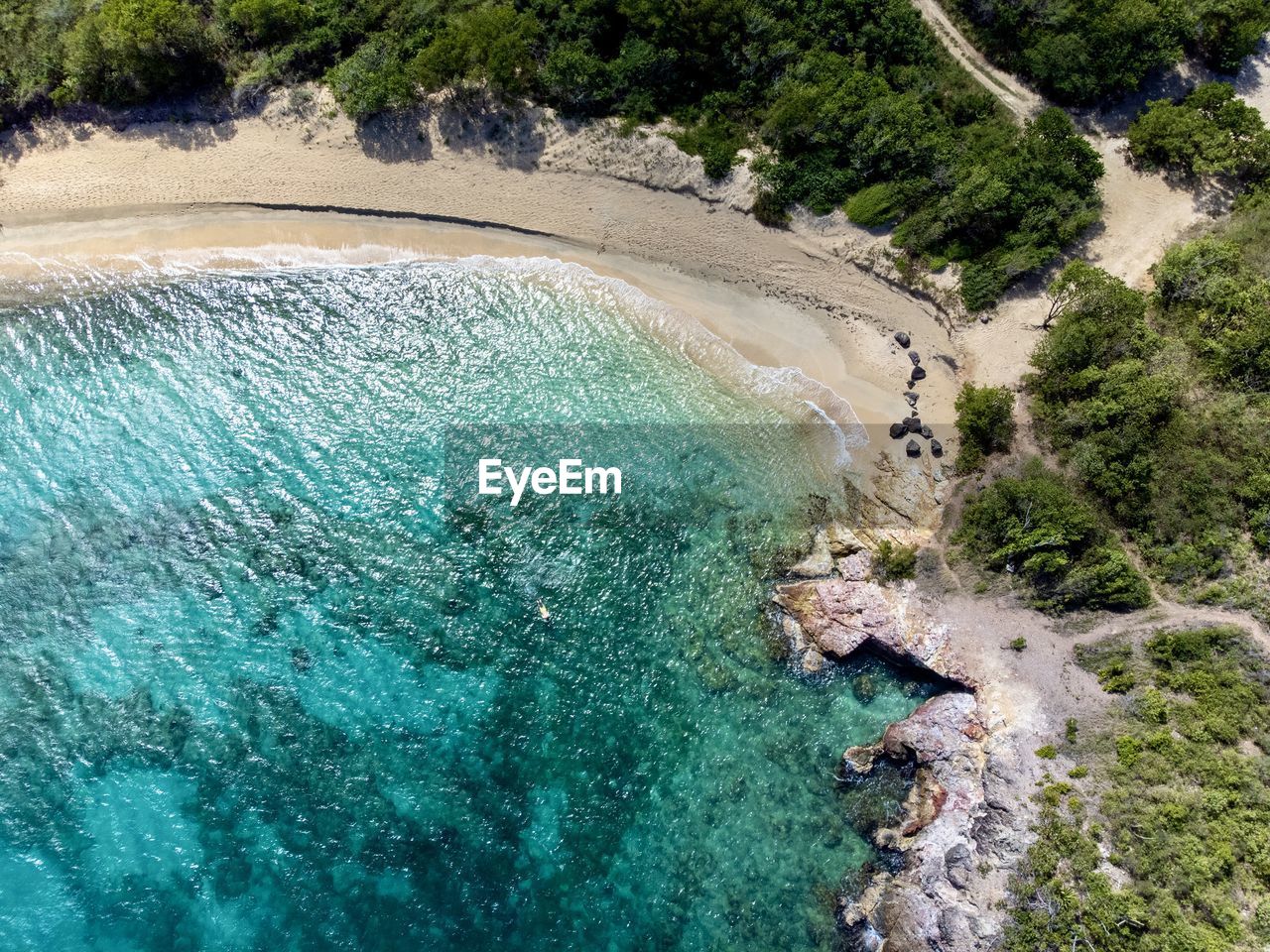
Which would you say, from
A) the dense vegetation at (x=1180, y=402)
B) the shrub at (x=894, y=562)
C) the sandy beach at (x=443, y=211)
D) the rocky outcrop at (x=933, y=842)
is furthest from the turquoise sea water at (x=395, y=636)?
the dense vegetation at (x=1180, y=402)

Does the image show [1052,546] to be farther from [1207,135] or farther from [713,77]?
[713,77]

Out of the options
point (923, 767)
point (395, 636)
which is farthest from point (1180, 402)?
point (395, 636)

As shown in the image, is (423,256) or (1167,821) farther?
(423,256)

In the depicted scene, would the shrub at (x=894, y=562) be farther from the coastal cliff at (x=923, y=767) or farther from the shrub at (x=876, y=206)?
the shrub at (x=876, y=206)

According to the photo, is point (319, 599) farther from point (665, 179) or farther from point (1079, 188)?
point (1079, 188)

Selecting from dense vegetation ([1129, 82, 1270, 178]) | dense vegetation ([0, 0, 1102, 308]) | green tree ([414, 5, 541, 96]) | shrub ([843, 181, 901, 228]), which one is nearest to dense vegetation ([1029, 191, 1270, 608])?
dense vegetation ([1129, 82, 1270, 178])

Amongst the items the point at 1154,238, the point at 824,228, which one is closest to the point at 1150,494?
the point at 1154,238

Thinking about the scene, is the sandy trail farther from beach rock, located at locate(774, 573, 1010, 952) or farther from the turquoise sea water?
beach rock, located at locate(774, 573, 1010, 952)
